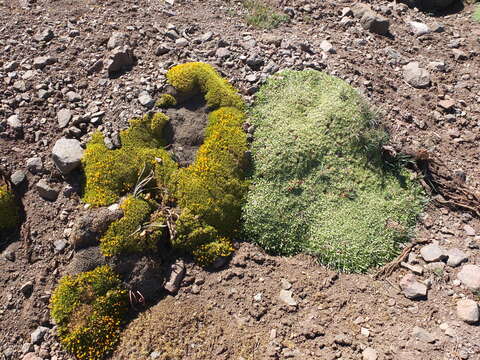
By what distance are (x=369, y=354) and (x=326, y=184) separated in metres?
2.50

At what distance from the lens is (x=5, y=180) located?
5.92m

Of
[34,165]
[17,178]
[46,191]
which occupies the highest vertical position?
[34,165]

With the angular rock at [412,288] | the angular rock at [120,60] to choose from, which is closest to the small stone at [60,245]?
the angular rock at [120,60]

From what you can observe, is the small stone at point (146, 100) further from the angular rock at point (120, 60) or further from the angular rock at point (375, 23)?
the angular rock at point (375, 23)

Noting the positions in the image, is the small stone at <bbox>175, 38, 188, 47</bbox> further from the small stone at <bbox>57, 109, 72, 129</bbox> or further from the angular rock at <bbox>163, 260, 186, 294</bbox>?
the angular rock at <bbox>163, 260, 186, 294</bbox>

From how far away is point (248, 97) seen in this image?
6.75 meters

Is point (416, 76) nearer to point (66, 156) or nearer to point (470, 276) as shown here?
point (470, 276)

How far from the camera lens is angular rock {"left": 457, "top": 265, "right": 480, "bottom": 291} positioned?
16.7 ft

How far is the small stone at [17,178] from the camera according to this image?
5938 mm

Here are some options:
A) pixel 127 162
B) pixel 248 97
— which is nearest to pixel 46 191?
pixel 127 162

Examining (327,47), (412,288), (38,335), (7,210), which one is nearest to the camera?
(38,335)

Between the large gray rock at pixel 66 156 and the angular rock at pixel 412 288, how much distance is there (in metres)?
4.93

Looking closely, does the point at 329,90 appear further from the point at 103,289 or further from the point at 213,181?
the point at 103,289

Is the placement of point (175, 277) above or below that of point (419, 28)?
below
